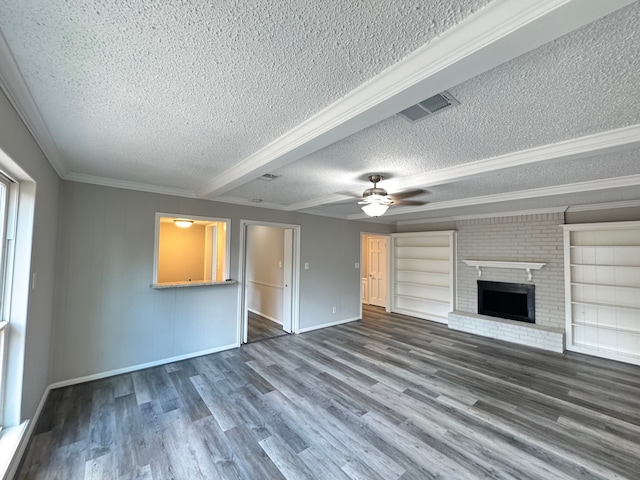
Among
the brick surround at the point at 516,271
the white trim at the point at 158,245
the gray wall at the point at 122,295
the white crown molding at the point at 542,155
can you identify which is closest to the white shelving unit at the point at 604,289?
the brick surround at the point at 516,271

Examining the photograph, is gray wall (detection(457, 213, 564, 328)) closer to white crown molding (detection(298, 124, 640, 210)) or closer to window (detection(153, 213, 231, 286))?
white crown molding (detection(298, 124, 640, 210))

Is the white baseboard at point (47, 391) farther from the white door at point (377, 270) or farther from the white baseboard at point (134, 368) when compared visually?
the white door at point (377, 270)

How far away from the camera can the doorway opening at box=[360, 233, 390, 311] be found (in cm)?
781

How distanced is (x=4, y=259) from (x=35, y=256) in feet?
0.84

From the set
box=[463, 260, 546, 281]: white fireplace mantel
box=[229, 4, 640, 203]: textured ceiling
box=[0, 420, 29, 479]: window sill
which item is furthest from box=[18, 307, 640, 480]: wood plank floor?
box=[229, 4, 640, 203]: textured ceiling

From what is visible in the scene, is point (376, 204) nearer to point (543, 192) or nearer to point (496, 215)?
point (543, 192)

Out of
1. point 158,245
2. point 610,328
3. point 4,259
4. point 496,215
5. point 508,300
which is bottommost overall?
point 610,328

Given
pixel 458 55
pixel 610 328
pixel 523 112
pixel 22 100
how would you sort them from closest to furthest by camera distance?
pixel 458 55
pixel 22 100
pixel 523 112
pixel 610 328

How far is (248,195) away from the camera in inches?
163

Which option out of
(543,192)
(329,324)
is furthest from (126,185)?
(543,192)

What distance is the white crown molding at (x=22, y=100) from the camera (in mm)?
1263

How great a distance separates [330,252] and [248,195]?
231 cm

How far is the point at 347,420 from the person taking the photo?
2.53 m

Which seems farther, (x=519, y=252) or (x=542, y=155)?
(x=519, y=252)
